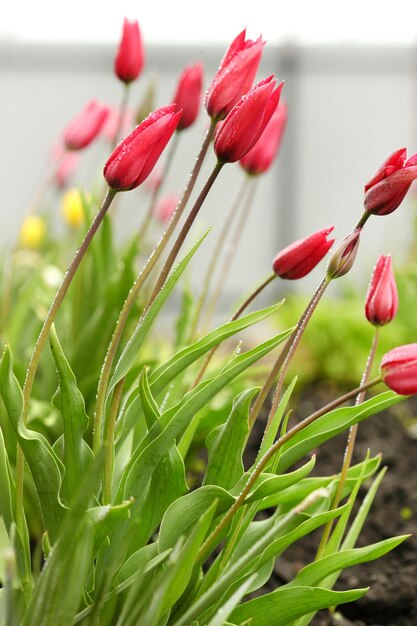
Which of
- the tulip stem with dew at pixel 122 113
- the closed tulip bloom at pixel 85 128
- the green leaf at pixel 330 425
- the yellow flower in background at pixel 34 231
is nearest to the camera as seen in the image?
the green leaf at pixel 330 425

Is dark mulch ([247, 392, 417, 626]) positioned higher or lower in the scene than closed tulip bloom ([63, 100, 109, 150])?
lower

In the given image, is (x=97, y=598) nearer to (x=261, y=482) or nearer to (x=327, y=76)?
(x=261, y=482)

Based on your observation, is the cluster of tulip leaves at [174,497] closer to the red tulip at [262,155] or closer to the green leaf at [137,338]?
the green leaf at [137,338]

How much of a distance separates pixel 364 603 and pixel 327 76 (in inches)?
257

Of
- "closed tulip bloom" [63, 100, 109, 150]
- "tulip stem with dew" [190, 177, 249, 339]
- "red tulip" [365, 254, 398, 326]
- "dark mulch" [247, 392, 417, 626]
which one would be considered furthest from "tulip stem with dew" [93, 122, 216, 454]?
"closed tulip bloom" [63, 100, 109, 150]

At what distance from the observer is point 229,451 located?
3.23 feet

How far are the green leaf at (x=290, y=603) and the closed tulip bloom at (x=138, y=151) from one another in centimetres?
46

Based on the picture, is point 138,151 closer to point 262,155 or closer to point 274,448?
point 274,448

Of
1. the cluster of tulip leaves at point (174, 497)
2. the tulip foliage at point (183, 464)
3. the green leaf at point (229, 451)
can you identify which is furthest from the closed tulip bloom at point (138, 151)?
the green leaf at point (229, 451)

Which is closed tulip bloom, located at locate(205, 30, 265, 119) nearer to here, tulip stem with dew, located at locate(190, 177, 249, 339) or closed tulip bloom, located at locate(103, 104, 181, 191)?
closed tulip bloom, located at locate(103, 104, 181, 191)

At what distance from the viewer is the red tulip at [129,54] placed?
4.19ft

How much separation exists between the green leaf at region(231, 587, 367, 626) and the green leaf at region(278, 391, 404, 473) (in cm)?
13

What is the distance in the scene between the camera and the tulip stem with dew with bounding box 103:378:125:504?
93 cm

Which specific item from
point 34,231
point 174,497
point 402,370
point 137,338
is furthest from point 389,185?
point 34,231
